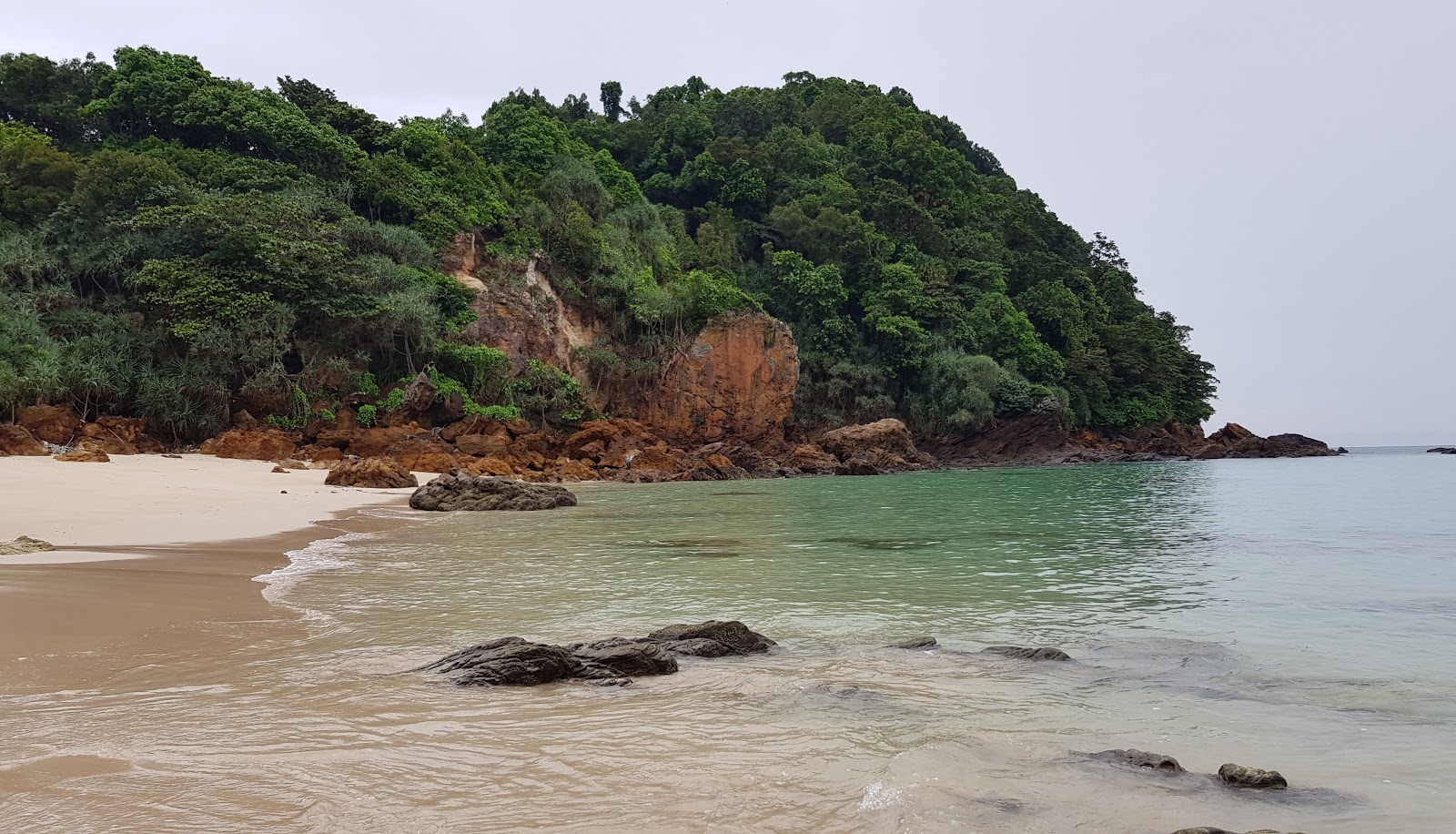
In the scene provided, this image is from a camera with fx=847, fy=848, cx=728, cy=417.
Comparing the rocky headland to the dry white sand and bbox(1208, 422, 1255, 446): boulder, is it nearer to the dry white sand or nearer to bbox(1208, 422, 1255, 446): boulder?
the dry white sand

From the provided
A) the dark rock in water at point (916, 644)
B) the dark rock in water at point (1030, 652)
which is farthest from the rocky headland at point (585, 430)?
the dark rock in water at point (1030, 652)

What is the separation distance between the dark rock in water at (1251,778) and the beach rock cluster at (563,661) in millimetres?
2928

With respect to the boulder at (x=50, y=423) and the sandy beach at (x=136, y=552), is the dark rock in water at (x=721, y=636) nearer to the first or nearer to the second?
the sandy beach at (x=136, y=552)

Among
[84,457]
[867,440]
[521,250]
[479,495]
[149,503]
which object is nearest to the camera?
[149,503]

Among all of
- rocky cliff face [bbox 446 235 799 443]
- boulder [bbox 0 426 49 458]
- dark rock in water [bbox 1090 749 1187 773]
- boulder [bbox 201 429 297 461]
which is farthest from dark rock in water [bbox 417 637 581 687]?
rocky cliff face [bbox 446 235 799 443]

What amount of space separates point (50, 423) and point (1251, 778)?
26788 mm

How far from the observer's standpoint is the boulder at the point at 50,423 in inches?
838

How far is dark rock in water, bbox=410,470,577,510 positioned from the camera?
16.7 metres

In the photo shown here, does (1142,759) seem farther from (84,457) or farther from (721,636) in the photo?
(84,457)

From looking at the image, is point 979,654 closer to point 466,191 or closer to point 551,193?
point 466,191

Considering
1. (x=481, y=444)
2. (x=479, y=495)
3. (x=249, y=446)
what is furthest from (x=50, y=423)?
(x=479, y=495)

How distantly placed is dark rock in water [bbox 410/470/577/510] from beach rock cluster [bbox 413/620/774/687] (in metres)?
12.2

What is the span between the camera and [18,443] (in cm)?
1938

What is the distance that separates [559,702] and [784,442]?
1405 inches
